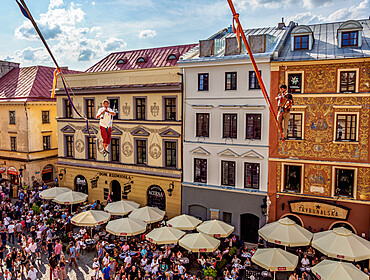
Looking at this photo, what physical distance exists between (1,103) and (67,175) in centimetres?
1296

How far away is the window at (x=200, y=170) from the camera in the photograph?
24.7 metres

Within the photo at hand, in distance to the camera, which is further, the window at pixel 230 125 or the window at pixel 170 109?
the window at pixel 170 109

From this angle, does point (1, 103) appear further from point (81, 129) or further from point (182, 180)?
point (182, 180)

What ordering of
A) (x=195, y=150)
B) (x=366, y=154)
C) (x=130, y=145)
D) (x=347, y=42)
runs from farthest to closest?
(x=130, y=145) < (x=195, y=150) < (x=347, y=42) < (x=366, y=154)

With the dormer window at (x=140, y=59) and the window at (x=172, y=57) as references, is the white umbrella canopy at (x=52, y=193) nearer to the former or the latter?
the dormer window at (x=140, y=59)

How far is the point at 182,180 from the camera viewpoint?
25.6 m

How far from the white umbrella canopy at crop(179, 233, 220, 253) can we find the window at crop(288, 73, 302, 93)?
1095 cm

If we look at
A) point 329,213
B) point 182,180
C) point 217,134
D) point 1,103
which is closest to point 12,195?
point 1,103

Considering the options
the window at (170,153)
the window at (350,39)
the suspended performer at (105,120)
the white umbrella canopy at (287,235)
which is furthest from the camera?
the window at (170,153)

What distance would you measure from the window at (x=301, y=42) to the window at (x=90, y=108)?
18104 millimetres

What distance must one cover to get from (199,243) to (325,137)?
34.6 ft

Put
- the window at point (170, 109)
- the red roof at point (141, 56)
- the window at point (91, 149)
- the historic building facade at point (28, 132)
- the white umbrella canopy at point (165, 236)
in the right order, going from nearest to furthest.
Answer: the white umbrella canopy at point (165, 236)
the window at point (170, 109)
the window at point (91, 149)
the red roof at point (141, 56)
the historic building facade at point (28, 132)

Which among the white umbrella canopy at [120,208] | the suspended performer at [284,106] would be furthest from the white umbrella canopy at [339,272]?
the white umbrella canopy at [120,208]

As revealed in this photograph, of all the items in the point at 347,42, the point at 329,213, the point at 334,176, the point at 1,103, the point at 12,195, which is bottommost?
the point at 12,195
